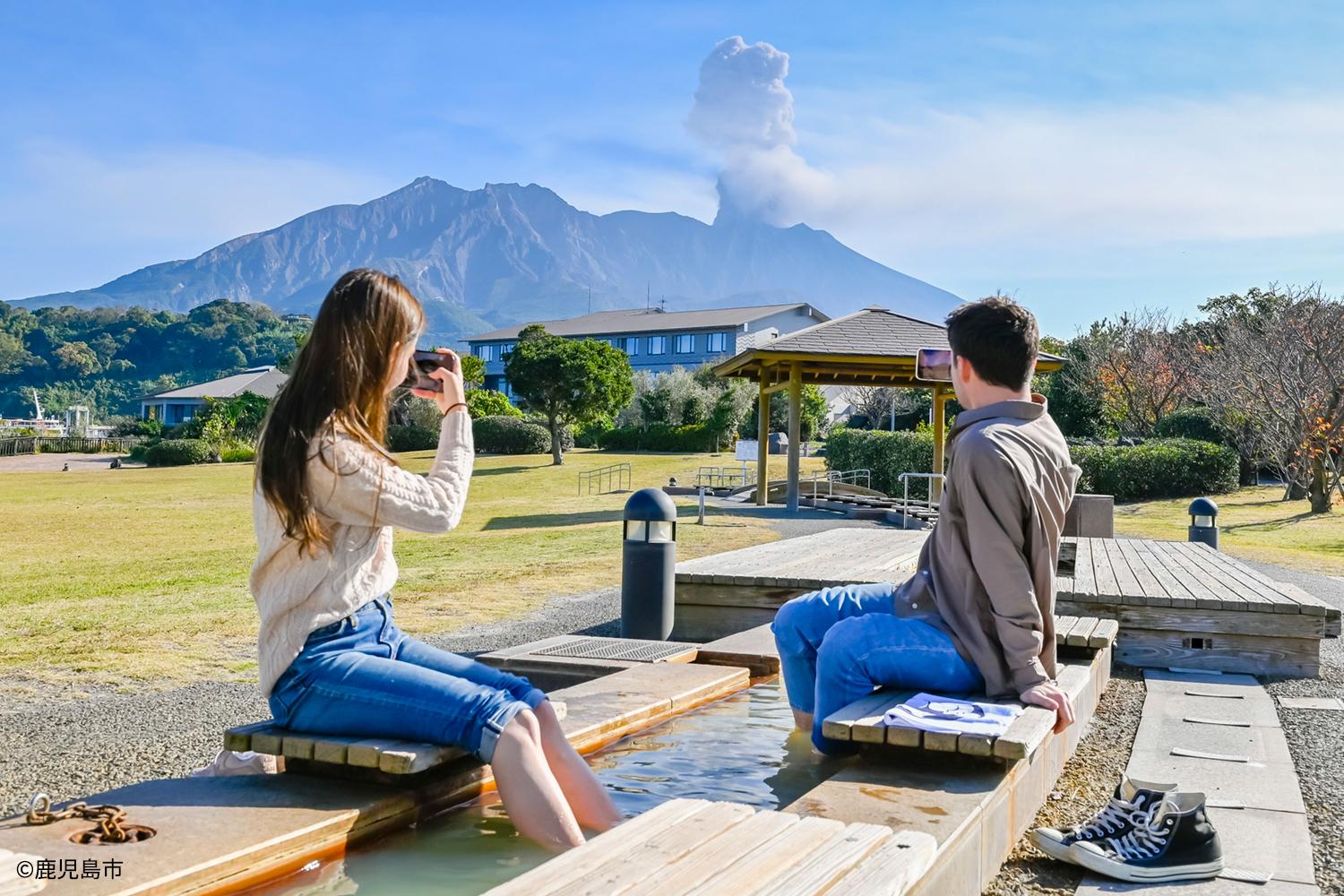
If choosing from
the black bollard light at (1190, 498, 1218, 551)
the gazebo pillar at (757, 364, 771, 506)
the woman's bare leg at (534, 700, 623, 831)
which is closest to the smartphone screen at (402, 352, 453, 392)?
the woman's bare leg at (534, 700, 623, 831)

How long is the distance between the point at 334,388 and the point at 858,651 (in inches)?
68.9

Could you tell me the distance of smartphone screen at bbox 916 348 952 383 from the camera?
4051mm

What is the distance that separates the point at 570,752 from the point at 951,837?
3.13 ft

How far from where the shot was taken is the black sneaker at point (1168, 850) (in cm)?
295

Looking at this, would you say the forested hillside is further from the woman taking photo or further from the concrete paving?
the woman taking photo

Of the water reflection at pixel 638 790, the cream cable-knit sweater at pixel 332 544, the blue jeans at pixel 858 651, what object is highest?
the cream cable-knit sweater at pixel 332 544

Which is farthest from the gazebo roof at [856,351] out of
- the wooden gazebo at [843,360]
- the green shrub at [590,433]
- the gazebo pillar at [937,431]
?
the green shrub at [590,433]

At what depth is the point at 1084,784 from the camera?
408 centimetres

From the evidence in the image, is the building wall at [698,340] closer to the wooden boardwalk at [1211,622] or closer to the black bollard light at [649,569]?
the black bollard light at [649,569]

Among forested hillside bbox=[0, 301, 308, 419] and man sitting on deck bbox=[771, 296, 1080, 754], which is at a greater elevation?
forested hillside bbox=[0, 301, 308, 419]

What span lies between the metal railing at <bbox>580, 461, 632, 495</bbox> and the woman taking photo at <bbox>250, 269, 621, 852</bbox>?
26.4 m

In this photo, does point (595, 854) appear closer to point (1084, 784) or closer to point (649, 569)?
point (1084, 784)

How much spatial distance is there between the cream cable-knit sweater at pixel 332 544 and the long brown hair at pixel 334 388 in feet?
0.12

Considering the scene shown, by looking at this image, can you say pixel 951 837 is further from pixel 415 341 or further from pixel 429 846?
pixel 415 341
